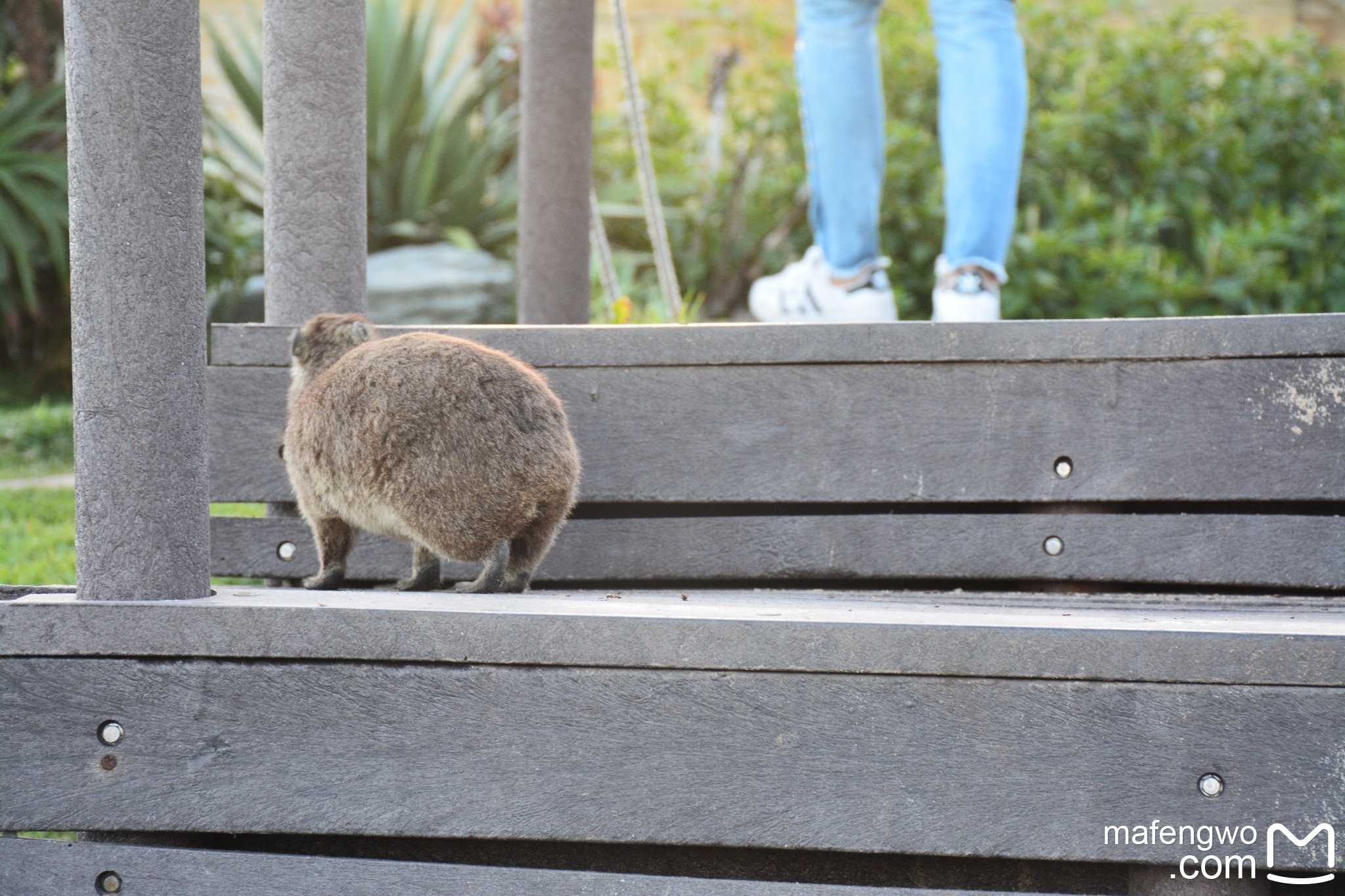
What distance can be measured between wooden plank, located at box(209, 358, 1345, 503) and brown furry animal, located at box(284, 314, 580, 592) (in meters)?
0.43

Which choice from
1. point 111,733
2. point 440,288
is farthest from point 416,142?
point 111,733

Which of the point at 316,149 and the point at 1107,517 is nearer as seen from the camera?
the point at 1107,517

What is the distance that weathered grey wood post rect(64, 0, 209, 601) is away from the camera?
204 centimetres

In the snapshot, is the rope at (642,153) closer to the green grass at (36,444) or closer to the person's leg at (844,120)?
the person's leg at (844,120)

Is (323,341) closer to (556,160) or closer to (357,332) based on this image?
(357,332)

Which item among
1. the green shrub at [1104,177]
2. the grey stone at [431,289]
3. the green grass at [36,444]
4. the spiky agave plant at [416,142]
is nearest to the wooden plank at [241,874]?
the green grass at [36,444]

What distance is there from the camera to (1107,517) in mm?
2756

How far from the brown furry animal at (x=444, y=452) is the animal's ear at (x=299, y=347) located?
182 millimetres

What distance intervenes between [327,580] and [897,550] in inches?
50.6

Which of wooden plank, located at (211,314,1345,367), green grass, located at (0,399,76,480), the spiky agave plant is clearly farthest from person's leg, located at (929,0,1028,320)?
the spiky agave plant

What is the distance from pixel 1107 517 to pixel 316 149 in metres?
2.11

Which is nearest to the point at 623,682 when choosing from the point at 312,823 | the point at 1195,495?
the point at 312,823

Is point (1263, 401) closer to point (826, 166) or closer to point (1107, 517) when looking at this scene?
point (1107, 517)

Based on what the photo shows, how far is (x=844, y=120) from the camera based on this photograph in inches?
153
